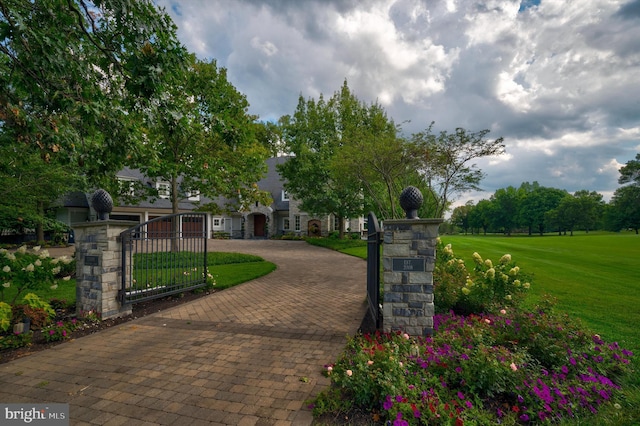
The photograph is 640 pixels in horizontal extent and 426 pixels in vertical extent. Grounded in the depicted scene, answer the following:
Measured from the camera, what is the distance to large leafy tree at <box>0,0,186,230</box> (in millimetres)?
4438

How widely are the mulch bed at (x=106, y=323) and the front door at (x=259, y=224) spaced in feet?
80.5

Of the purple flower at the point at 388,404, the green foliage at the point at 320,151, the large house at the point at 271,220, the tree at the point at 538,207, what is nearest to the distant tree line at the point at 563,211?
the tree at the point at 538,207

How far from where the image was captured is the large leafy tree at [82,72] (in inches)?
175

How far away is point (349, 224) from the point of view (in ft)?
100

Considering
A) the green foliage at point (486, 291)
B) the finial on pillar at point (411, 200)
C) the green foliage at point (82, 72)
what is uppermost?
the green foliage at point (82, 72)

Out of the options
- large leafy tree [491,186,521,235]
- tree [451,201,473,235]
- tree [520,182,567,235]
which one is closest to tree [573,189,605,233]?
tree [520,182,567,235]

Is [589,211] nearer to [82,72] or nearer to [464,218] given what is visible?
[464,218]

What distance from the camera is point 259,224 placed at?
32.4 m

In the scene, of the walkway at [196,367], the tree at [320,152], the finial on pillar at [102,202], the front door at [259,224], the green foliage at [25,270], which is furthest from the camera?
the front door at [259,224]

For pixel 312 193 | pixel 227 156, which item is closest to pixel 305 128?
pixel 312 193

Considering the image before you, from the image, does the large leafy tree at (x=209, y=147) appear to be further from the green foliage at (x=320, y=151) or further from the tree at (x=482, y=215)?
the tree at (x=482, y=215)

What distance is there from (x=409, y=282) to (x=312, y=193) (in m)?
17.3

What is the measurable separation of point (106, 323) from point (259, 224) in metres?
27.0

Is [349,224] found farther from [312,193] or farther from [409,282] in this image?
[409,282]
